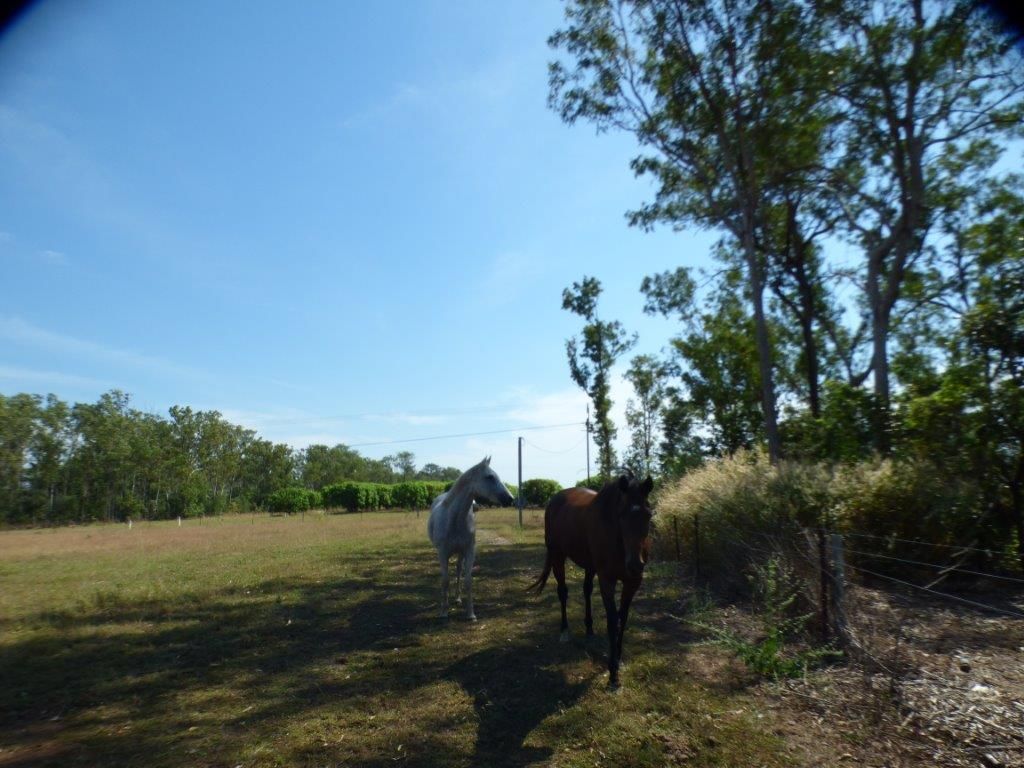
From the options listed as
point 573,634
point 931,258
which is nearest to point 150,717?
point 573,634

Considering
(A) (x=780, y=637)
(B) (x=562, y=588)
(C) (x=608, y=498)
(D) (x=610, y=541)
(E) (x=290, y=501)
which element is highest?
(E) (x=290, y=501)

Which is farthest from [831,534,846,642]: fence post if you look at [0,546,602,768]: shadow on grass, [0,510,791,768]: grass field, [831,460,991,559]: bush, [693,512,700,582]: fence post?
[693,512,700,582]: fence post

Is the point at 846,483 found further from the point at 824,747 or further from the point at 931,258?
the point at 931,258

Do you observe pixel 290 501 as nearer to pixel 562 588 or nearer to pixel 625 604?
pixel 562 588

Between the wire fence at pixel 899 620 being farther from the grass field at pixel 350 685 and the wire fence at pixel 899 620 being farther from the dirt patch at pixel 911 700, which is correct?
the grass field at pixel 350 685

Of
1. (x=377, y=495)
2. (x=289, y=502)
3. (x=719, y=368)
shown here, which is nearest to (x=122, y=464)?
(x=289, y=502)

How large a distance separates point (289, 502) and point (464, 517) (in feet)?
193

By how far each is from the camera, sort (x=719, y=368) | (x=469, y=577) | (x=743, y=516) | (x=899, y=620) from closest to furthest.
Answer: (x=899, y=620)
(x=469, y=577)
(x=743, y=516)
(x=719, y=368)

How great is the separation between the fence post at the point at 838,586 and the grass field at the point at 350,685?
1.56 m

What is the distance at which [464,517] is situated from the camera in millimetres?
8398

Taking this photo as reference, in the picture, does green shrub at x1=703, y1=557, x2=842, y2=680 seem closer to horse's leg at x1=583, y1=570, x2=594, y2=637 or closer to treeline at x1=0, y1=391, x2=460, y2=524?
horse's leg at x1=583, y1=570, x2=594, y2=637

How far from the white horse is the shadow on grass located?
2.22 feet

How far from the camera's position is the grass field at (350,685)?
4246mm

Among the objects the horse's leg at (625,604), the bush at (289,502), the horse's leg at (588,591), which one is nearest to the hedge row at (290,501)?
the bush at (289,502)
